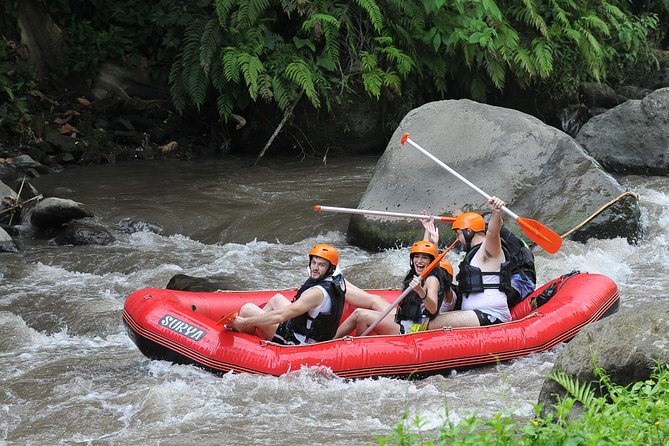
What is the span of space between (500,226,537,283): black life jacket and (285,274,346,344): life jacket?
1.21 metres

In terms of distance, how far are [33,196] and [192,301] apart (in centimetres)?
435

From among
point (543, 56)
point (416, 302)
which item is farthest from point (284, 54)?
point (416, 302)

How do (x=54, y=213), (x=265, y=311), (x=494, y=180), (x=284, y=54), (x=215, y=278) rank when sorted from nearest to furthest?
1. (x=265, y=311)
2. (x=215, y=278)
3. (x=494, y=180)
4. (x=54, y=213)
5. (x=284, y=54)

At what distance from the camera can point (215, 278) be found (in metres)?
7.97

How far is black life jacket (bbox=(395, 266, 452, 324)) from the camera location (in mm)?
6051

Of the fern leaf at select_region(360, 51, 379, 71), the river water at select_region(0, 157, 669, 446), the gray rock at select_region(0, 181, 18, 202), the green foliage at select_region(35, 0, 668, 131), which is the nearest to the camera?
the river water at select_region(0, 157, 669, 446)

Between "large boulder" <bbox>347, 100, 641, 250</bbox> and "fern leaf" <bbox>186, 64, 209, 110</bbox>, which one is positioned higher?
"fern leaf" <bbox>186, 64, 209, 110</bbox>

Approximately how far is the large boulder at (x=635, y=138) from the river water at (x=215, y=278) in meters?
0.33

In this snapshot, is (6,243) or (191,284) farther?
(6,243)

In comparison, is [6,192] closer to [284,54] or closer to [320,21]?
[284,54]

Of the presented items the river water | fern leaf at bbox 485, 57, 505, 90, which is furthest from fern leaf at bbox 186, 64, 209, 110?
fern leaf at bbox 485, 57, 505, 90

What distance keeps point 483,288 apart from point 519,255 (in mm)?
444

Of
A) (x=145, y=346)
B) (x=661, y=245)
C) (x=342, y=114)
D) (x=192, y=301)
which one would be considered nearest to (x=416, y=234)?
(x=661, y=245)

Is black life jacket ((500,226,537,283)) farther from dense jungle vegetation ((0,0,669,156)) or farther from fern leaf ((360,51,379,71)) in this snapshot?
fern leaf ((360,51,379,71))
